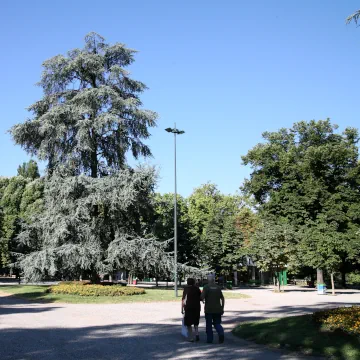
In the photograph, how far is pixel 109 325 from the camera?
12.6 m

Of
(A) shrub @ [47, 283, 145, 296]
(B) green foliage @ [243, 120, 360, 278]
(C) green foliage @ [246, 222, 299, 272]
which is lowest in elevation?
(A) shrub @ [47, 283, 145, 296]

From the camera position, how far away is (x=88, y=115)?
29188mm

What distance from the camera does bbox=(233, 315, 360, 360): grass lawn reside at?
311 inches

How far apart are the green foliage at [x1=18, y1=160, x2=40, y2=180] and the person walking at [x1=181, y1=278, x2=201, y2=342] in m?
63.0

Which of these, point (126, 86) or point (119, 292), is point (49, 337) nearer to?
point (119, 292)

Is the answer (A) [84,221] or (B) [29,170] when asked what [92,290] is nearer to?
(A) [84,221]

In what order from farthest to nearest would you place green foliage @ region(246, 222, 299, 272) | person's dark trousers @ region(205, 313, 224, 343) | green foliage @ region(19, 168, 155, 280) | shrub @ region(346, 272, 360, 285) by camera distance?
shrub @ region(346, 272, 360, 285) → green foliage @ region(246, 222, 299, 272) → green foliage @ region(19, 168, 155, 280) → person's dark trousers @ region(205, 313, 224, 343)

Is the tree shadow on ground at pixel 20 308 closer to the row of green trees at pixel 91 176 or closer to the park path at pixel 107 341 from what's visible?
the park path at pixel 107 341

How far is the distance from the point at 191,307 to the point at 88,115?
21.4m

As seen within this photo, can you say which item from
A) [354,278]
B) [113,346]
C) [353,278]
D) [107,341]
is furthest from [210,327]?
[353,278]

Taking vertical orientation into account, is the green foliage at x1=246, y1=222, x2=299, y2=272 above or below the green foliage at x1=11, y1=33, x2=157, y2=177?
below

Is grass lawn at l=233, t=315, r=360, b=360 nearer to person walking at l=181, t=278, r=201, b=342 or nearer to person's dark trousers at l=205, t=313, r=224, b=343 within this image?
person's dark trousers at l=205, t=313, r=224, b=343

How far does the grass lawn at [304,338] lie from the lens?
311 inches

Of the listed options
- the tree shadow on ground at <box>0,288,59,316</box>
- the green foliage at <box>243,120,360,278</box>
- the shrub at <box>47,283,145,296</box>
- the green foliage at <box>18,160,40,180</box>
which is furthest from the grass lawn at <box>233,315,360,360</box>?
the green foliage at <box>18,160,40,180</box>
